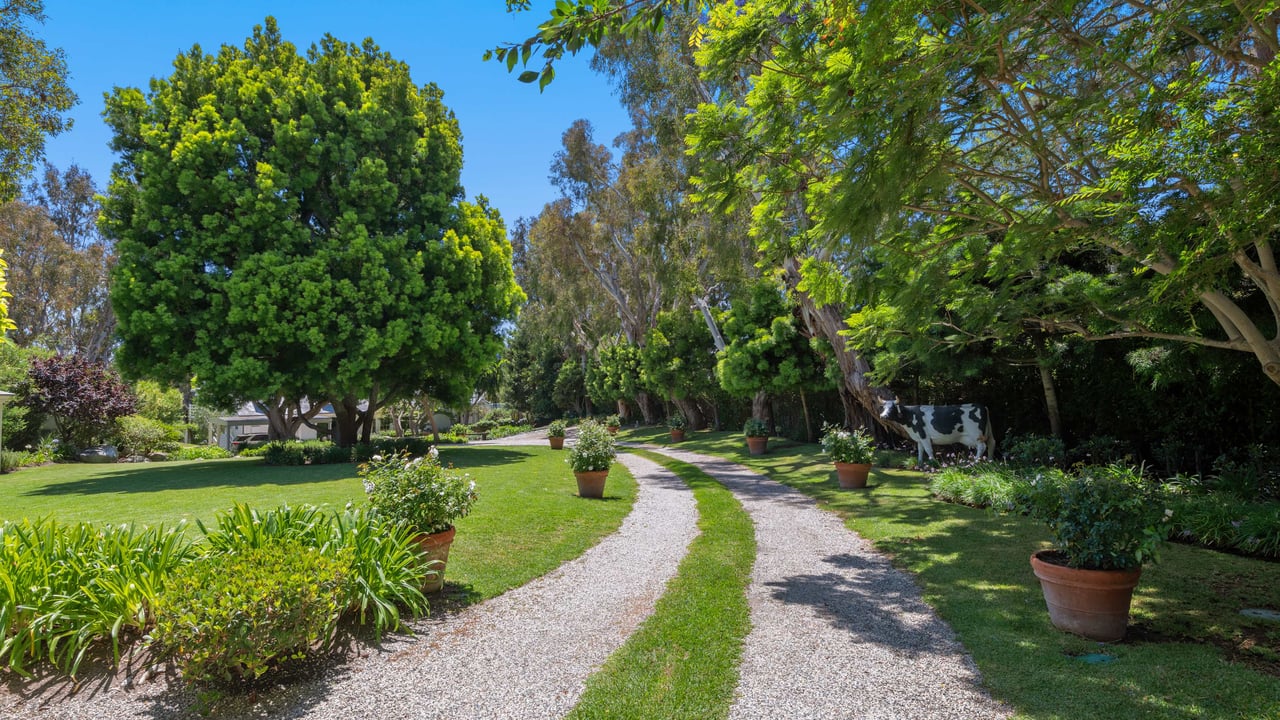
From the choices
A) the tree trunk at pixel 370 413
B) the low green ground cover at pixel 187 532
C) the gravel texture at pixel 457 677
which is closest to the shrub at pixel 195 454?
the tree trunk at pixel 370 413

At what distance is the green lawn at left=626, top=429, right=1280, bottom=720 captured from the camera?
313 centimetres

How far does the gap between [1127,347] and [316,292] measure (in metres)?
17.5

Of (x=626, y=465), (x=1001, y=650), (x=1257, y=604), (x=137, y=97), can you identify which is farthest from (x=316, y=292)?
Answer: (x=1257, y=604)

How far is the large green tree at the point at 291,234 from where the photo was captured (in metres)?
14.9

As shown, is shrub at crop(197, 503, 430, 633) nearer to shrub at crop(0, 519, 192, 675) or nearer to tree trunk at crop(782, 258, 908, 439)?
shrub at crop(0, 519, 192, 675)

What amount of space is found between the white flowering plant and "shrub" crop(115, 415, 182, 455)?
25.6 metres

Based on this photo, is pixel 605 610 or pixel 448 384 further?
pixel 448 384

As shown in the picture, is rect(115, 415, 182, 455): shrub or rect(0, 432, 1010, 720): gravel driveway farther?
rect(115, 415, 182, 455): shrub

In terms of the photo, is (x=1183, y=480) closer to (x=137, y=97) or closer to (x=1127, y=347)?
(x=1127, y=347)

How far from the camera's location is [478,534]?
7156mm

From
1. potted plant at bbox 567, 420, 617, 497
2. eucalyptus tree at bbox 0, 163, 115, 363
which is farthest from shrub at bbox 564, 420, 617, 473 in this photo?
eucalyptus tree at bbox 0, 163, 115, 363

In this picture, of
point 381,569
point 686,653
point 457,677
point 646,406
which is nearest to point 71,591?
point 381,569

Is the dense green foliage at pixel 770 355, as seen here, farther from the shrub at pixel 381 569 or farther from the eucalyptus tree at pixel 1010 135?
the shrub at pixel 381 569

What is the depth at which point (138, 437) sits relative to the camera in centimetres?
2377
